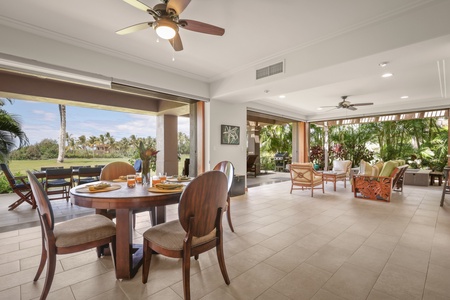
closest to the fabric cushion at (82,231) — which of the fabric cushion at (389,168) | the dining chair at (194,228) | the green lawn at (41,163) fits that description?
the dining chair at (194,228)

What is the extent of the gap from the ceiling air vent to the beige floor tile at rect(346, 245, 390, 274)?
2.97m

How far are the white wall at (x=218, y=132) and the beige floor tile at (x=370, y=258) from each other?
11.6ft

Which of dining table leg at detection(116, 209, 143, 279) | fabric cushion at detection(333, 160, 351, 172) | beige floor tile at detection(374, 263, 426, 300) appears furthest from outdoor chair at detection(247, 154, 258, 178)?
dining table leg at detection(116, 209, 143, 279)

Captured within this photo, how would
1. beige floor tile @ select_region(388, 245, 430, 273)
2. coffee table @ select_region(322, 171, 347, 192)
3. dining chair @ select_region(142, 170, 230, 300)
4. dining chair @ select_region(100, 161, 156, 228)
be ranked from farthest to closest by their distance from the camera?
coffee table @ select_region(322, 171, 347, 192), dining chair @ select_region(100, 161, 156, 228), beige floor tile @ select_region(388, 245, 430, 273), dining chair @ select_region(142, 170, 230, 300)

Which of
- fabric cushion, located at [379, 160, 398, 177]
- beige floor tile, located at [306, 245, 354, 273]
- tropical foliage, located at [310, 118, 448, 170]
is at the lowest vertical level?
beige floor tile, located at [306, 245, 354, 273]

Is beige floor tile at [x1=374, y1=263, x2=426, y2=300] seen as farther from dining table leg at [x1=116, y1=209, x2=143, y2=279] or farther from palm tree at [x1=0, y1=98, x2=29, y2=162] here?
palm tree at [x1=0, y1=98, x2=29, y2=162]

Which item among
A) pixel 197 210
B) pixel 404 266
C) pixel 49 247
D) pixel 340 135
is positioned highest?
pixel 340 135

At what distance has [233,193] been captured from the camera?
5406 millimetres

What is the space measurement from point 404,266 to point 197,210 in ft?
7.10

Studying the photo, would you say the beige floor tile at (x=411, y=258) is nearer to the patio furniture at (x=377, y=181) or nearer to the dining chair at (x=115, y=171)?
the patio furniture at (x=377, y=181)

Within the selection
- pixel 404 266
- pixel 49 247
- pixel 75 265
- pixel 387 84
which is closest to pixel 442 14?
pixel 404 266

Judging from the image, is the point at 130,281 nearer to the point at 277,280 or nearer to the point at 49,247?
the point at 49,247

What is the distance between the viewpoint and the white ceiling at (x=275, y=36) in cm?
254

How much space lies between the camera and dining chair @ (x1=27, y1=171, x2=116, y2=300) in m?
1.62
